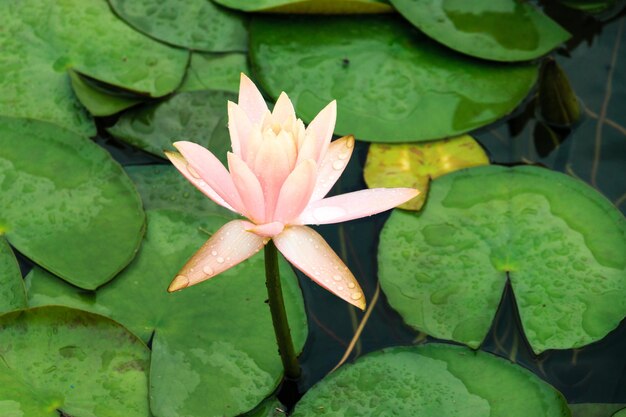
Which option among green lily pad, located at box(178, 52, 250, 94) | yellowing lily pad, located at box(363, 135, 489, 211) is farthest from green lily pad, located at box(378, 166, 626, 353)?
green lily pad, located at box(178, 52, 250, 94)

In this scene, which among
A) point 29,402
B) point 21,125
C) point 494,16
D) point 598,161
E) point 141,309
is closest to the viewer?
point 29,402

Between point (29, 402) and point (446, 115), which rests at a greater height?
point (446, 115)

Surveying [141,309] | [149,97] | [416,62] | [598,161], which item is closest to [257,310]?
[141,309]

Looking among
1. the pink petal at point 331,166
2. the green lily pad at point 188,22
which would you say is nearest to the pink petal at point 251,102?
the pink petal at point 331,166

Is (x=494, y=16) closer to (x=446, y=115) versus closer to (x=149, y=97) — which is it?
(x=446, y=115)

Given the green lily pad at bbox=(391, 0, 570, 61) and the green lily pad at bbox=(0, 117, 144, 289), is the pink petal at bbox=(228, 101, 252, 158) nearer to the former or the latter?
the green lily pad at bbox=(0, 117, 144, 289)

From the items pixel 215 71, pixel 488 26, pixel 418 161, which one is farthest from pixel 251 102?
pixel 488 26
